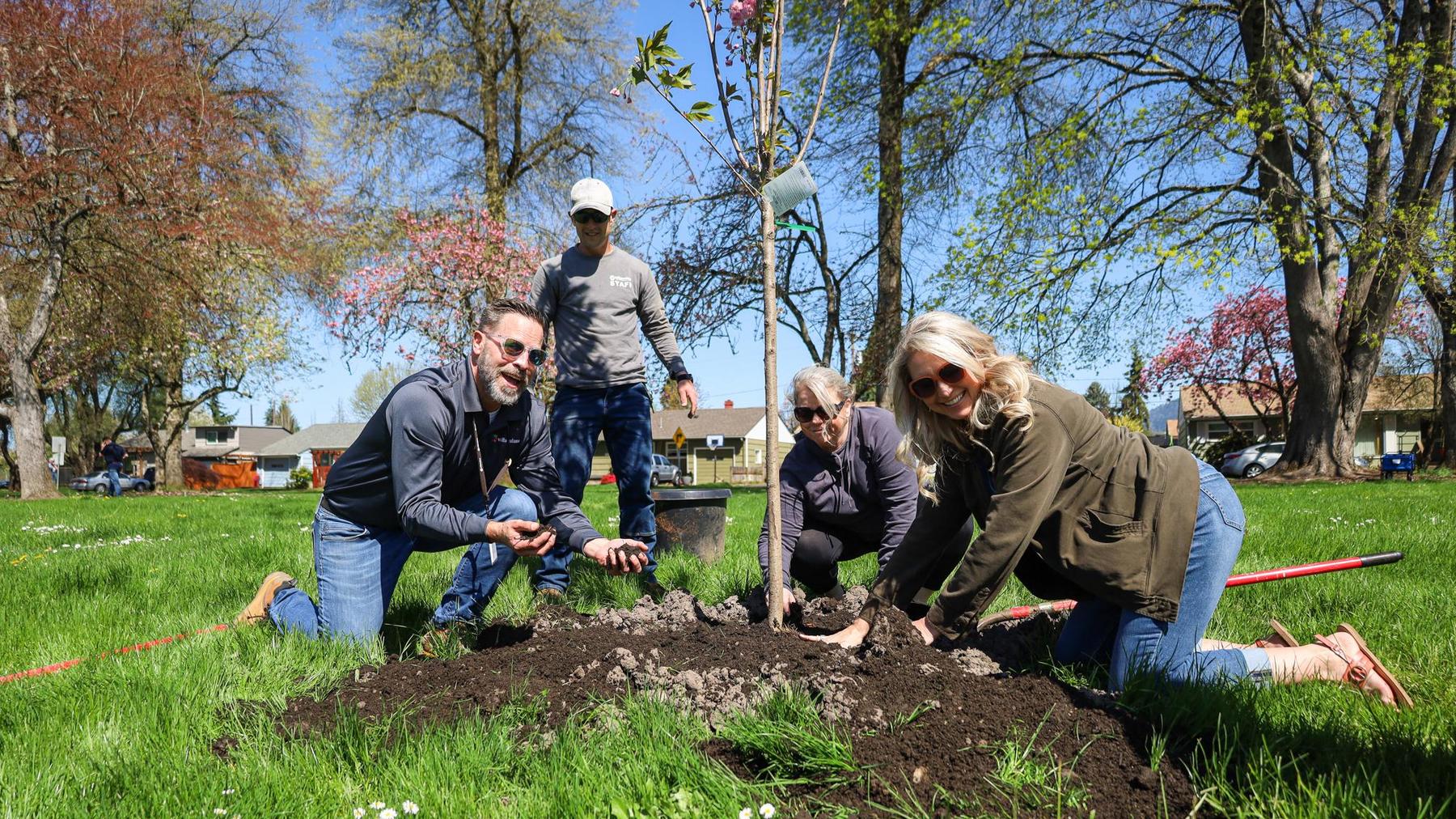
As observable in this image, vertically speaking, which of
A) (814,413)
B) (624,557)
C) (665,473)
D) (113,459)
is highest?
(814,413)

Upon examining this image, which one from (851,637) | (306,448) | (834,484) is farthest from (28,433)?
(306,448)

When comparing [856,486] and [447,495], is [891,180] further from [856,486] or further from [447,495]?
[447,495]

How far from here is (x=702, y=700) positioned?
235 centimetres

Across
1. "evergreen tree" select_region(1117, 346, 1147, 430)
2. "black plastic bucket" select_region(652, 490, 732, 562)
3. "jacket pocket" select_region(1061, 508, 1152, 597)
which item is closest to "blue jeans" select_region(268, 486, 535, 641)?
"black plastic bucket" select_region(652, 490, 732, 562)

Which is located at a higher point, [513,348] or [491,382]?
[513,348]

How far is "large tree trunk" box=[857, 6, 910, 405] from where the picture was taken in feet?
44.2

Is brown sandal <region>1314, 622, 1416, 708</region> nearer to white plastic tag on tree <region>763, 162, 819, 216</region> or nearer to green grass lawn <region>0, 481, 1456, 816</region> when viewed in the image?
green grass lawn <region>0, 481, 1456, 816</region>

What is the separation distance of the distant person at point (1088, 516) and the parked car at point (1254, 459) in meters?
33.7

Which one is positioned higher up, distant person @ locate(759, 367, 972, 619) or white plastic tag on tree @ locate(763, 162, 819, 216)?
white plastic tag on tree @ locate(763, 162, 819, 216)

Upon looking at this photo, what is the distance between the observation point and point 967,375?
7.85 ft

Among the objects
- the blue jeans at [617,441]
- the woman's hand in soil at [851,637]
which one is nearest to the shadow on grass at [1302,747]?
the woman's hand in soil at [851,637]

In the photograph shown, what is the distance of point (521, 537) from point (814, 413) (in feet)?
4.76

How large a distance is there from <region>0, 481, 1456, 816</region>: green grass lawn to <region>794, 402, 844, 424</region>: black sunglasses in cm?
102

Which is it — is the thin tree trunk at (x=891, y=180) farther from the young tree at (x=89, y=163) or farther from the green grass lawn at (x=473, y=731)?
the young tree at (x=89, y=163)
